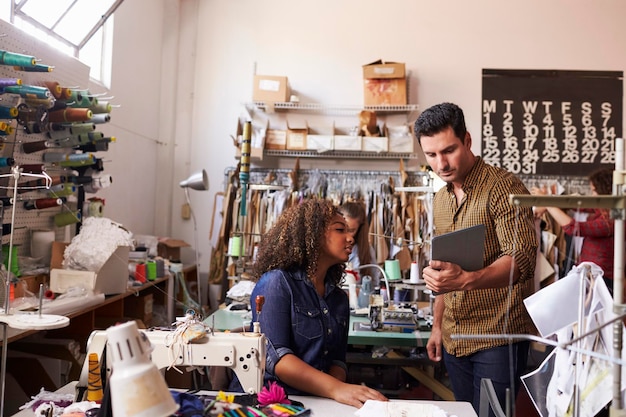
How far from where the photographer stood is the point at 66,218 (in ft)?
10.4

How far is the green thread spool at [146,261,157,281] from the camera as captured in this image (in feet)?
12.0

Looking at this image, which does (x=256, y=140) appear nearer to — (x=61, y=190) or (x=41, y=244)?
(x=61, y=190)

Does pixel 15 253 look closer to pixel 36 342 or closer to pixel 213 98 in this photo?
pixel 36 342

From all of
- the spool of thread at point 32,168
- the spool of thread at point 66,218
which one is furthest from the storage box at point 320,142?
the spool of thread at point 32,168

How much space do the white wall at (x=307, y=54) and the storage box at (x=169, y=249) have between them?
432mm

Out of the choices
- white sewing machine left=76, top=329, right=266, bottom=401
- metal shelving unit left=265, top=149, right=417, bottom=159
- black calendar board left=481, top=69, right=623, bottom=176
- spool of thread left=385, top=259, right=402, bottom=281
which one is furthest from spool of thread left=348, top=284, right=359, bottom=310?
black calendar board left=481, top=69, right=623, bottom=176

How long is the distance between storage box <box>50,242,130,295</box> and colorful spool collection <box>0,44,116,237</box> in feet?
1.02

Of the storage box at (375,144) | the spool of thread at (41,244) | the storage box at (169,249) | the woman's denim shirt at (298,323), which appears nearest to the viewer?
the woman's denim shirt at (298,323)

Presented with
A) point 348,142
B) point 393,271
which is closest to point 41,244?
point 393,271

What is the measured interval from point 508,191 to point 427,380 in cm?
183

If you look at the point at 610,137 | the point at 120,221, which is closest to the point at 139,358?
the point at 120,221

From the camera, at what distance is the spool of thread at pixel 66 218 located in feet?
10.3

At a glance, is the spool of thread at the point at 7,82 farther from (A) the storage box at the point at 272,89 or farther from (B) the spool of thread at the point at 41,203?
(A) the storage box at the point at 272,89

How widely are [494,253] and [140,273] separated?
2445 mm
